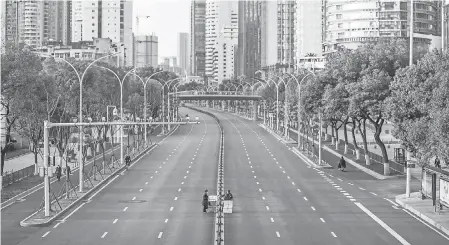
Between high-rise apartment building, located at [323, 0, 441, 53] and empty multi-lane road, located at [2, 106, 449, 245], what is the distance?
4425 inches

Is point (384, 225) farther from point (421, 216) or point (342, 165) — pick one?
point (342, 165)

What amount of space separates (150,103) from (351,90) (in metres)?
70.8

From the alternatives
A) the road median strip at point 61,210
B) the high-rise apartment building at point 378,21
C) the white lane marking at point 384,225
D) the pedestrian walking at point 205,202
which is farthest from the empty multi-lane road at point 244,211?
the high-rise apartment building at point 378,21

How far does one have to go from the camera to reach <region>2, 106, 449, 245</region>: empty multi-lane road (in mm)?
37875

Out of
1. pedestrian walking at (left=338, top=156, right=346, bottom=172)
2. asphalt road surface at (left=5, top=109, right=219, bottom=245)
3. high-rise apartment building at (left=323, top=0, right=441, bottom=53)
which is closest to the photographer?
asphalt road surface at (left=5, top=109, right=219, bottom=245)

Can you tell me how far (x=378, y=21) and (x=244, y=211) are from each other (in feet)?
472

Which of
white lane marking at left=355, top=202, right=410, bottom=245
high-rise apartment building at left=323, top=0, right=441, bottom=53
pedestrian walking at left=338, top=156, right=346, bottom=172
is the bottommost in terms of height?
white lane marking at left=355, top=202, right=410, bottom=245

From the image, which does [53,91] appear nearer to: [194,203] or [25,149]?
[194,203]

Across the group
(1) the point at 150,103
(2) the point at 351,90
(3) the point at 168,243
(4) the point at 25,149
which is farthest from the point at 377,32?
(3) the point at 168,243

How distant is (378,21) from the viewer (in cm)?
18300

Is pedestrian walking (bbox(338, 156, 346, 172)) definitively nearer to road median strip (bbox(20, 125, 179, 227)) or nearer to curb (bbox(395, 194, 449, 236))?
curb (bbox(395, 194, 449, 236))

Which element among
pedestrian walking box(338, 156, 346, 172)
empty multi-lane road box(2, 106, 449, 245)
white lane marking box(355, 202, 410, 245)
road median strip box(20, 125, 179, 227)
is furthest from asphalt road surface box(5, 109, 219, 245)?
pedestrian walking box(338, 156, 346, 172)

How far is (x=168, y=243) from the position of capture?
3625cm

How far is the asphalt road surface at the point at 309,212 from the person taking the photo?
3791 centimetres
